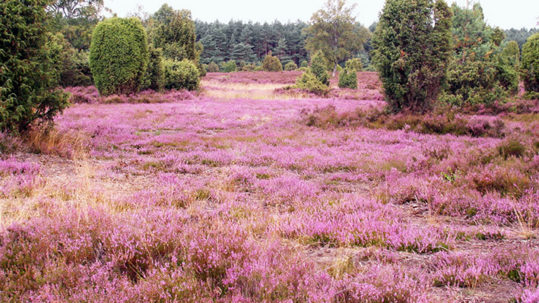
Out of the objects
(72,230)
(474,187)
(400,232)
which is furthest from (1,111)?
(474,187)

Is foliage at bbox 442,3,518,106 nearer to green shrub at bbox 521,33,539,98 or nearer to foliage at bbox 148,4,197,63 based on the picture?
green shrub at bbox 521,33,539,98

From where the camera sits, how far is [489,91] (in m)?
15.6

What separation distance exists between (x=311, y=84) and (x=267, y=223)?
100ft

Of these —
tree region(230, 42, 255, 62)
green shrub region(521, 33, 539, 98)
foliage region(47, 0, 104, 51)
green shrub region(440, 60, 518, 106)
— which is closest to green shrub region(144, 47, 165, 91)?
green shrub region(440, 60, 518, 106)

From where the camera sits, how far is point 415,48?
43.4 feet

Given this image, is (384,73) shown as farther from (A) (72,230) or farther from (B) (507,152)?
(A) (72,230)

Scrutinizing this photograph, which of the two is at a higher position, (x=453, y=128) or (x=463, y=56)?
(x=463, y=56)

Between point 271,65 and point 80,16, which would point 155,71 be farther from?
point 271,65

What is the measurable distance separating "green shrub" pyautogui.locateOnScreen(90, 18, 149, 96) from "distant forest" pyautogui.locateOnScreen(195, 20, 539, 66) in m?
77.0

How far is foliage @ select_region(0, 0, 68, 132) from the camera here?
7.79 meters

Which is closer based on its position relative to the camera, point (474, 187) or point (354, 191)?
point (474, 187)

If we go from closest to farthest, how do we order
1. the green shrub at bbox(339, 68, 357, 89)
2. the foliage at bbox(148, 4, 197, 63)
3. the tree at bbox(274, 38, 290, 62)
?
the foliage at bbox(148, 4, 197, 63)
the green shrub at bbox(339, 68, 357, 89)
the tree at bbox(274, 38, 290, 62)

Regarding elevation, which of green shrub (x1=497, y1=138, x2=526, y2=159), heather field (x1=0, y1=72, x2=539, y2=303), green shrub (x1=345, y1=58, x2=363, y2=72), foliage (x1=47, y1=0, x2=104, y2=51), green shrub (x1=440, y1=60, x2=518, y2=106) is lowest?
heather field (x1=0, y1=72, x2=539, y2=303)

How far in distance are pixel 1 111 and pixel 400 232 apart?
8.29m
